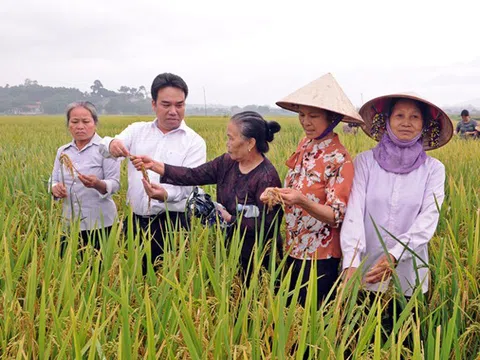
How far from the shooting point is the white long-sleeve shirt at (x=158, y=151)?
2416mm

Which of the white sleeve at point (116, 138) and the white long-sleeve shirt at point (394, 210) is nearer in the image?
the white long-sleeve shirt at point (394, 210)

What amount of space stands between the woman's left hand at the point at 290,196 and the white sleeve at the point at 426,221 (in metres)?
0.38

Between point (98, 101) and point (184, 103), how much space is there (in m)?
A: 102

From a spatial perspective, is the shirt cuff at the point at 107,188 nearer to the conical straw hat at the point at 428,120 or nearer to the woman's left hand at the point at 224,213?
the woman's left hand at the point at 224,213

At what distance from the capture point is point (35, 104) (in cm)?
10400

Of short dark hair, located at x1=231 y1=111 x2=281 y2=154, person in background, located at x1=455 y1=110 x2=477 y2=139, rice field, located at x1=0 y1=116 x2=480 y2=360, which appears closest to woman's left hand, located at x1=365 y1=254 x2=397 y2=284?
rice field, located at x1=0 y1=116 x2=480 y2=360

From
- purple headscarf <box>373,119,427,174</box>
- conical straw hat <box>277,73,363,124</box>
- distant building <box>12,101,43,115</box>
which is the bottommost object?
purple headscarf <box>373,119,427,174</box>

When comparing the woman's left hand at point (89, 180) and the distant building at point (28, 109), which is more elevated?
the distant building at point (28, 109)

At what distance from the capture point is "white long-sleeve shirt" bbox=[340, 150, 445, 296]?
1.74 m

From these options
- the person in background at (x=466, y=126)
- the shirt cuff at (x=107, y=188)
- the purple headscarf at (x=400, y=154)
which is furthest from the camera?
the person in background at (x=466, y=126)

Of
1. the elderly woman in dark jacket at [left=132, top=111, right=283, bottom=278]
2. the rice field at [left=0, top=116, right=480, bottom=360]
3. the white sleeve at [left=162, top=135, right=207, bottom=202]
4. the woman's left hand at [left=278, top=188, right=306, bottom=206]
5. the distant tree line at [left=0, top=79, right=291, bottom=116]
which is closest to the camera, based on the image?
the rice field at [left=0, top=116, right=480, bottom=360]

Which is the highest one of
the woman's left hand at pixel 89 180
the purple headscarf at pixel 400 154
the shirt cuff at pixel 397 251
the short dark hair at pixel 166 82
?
the short dark hair at pixel 166 82

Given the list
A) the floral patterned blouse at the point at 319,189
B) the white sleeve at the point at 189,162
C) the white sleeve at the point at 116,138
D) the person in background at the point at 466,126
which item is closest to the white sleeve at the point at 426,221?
the floral patterned blouse at the point at 319,189

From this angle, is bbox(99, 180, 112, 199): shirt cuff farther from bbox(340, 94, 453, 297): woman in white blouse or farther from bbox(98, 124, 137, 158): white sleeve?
bbox(340, 94, 453, 297): woman in white blouse
